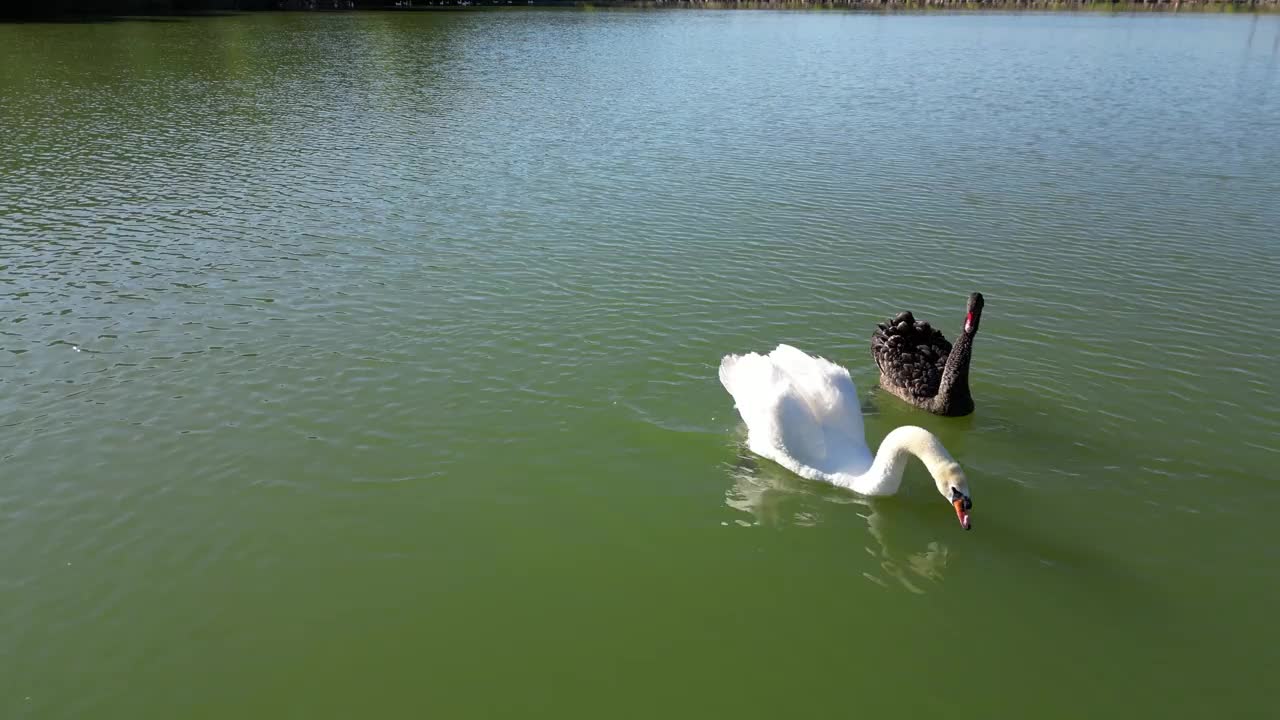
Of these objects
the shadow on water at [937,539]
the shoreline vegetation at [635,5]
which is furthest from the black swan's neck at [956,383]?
the shoreline vegetation at [635,5]

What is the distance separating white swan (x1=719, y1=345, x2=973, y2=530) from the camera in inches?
302

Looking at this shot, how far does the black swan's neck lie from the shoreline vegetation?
2195 inches

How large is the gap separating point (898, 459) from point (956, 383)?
196cm

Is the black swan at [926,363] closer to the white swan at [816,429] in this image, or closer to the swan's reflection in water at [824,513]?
the white swan at [816,429]

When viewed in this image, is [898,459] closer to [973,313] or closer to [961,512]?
[961,512]

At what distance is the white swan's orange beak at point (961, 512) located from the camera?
705 cm

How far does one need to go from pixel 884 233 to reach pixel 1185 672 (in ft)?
32.1

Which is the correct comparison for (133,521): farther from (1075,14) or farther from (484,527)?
(1075,14)

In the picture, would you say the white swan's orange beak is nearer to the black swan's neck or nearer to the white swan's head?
the white swan's head

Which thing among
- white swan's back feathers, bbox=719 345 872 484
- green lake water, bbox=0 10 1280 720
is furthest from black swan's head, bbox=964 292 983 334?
A: white swan's back feathers, bbox=719 345 872 484

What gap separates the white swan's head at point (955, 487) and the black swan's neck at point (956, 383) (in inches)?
78.6

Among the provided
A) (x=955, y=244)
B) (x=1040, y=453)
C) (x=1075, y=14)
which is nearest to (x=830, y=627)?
(x=1040, y=453)

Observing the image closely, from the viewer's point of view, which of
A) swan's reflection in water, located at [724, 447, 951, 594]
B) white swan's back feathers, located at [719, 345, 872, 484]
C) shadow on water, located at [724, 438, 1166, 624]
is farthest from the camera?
white swan's back feathers, located at [719, 345, 872, 484]

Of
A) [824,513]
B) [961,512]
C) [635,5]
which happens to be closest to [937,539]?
[961,512]
